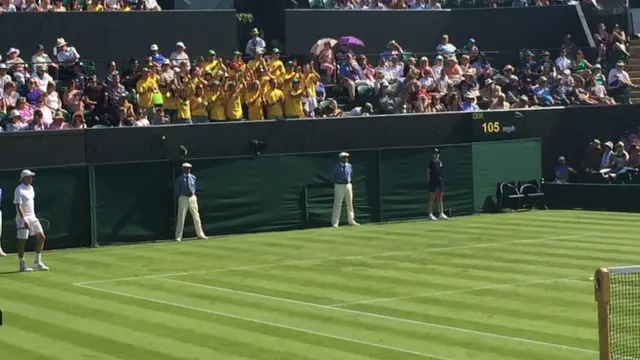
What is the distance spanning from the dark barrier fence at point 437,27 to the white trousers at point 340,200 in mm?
7624

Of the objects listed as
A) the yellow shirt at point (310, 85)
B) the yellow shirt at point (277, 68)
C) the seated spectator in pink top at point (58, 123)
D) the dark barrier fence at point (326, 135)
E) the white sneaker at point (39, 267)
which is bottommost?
the white sneaker at point (39, 267)

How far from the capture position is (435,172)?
32.2 meters

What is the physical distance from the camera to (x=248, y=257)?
24.8m

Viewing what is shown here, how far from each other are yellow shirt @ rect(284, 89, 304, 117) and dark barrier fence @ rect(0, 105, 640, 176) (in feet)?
1.20

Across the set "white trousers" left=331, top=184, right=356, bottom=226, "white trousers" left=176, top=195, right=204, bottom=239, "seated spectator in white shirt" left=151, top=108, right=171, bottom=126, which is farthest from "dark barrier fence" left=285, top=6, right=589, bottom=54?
"white trousers" left=176, top=195, right=204, bottom=239

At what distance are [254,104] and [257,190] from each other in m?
2.28

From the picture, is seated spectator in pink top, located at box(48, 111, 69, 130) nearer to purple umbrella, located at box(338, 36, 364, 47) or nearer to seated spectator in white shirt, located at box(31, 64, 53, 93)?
seated spectator in white shirt, located at box(31, 64, 53, 93)

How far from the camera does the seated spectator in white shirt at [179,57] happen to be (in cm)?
3170

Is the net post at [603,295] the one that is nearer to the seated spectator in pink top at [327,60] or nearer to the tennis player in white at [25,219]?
the tennis player in white at [25,219]

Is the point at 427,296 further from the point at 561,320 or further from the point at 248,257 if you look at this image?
the point at 248,257

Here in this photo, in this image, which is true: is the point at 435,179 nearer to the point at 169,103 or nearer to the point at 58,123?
the point at 169,103

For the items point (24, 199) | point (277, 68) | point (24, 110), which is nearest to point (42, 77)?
point (24, 110)

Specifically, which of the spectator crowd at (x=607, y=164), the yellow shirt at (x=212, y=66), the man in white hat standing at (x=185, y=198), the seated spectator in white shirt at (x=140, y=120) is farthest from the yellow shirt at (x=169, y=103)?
the spectator crowd at (x=607, y=164)

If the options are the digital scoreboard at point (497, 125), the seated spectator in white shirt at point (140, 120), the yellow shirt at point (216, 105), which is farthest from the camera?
the digital scoreboard at point (497, 125)
